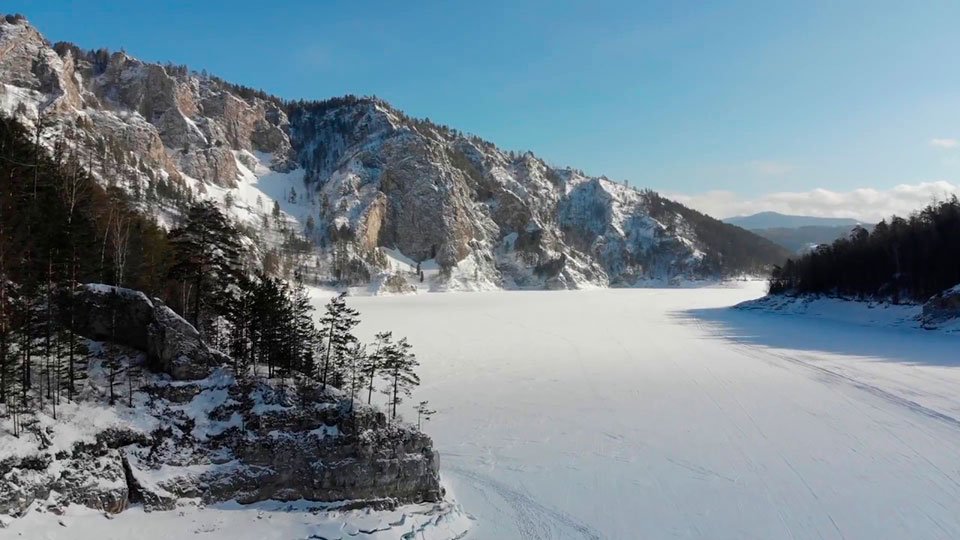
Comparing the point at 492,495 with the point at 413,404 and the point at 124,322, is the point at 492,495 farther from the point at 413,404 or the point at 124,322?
the point at 124,322

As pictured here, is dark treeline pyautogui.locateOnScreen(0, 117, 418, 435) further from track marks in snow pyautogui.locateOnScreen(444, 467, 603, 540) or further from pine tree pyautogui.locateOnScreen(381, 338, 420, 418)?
track marks in snow pyautogui.locateOnScreen(444, 467, 603, 540)

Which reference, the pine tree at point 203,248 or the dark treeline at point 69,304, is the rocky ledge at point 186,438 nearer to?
the dark treeline at point 69,304

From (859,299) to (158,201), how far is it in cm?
14666

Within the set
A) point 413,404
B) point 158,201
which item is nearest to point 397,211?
point 158,201

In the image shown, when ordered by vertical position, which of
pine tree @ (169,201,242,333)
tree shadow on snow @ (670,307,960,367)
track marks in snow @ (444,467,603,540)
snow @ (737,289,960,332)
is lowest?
track marks in snow @ (444,467,603,540)

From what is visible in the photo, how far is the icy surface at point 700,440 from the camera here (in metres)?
13.3

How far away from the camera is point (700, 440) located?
1884 centimetres

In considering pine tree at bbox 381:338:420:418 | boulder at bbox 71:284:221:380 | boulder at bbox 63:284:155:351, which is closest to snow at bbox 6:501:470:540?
pine tree at bbox 381:338:420:418

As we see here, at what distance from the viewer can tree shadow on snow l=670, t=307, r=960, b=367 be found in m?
35.6

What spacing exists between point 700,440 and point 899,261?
209 feet

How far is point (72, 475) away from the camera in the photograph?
1177 centimetres

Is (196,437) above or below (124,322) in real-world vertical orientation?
below

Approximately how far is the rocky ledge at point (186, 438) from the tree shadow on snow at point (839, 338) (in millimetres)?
35153

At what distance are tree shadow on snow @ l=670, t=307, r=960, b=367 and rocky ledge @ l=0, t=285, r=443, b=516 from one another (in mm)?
35153
